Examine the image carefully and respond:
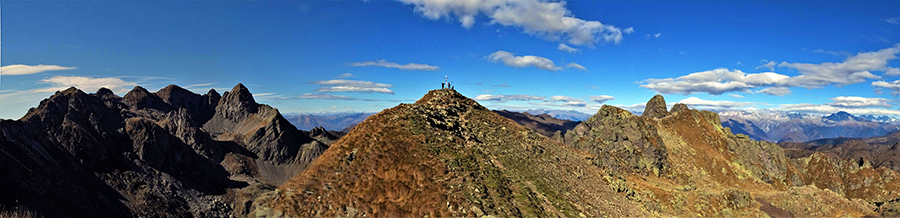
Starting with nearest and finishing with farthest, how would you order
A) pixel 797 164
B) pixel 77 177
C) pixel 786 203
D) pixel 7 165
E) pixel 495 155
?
1. pixel 495 155
2. pixel 7 165
3. pixel 786 203
4. pixel 77 177
5. pixel 797 164

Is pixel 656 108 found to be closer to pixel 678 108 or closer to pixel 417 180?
pixel 678 108

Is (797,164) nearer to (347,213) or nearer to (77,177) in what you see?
(347,213)

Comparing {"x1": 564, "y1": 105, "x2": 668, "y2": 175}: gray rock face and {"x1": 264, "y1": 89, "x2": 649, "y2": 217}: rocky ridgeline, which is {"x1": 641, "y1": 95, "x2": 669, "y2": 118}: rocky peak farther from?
{"x1": 264, "y1": 89, "x2": 649, "y2": 217}: rocky ridgeline

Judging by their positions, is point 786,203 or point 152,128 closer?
point 786,203

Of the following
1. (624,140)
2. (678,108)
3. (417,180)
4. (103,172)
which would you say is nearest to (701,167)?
(624,140)

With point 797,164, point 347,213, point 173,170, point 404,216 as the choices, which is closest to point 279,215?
point 347,213

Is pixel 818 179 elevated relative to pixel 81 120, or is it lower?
lower

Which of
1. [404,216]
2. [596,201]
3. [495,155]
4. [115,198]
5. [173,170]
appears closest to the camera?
[404,216]

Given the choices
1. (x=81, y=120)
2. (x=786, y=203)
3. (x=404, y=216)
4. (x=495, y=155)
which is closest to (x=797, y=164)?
(x=786, y=203)
